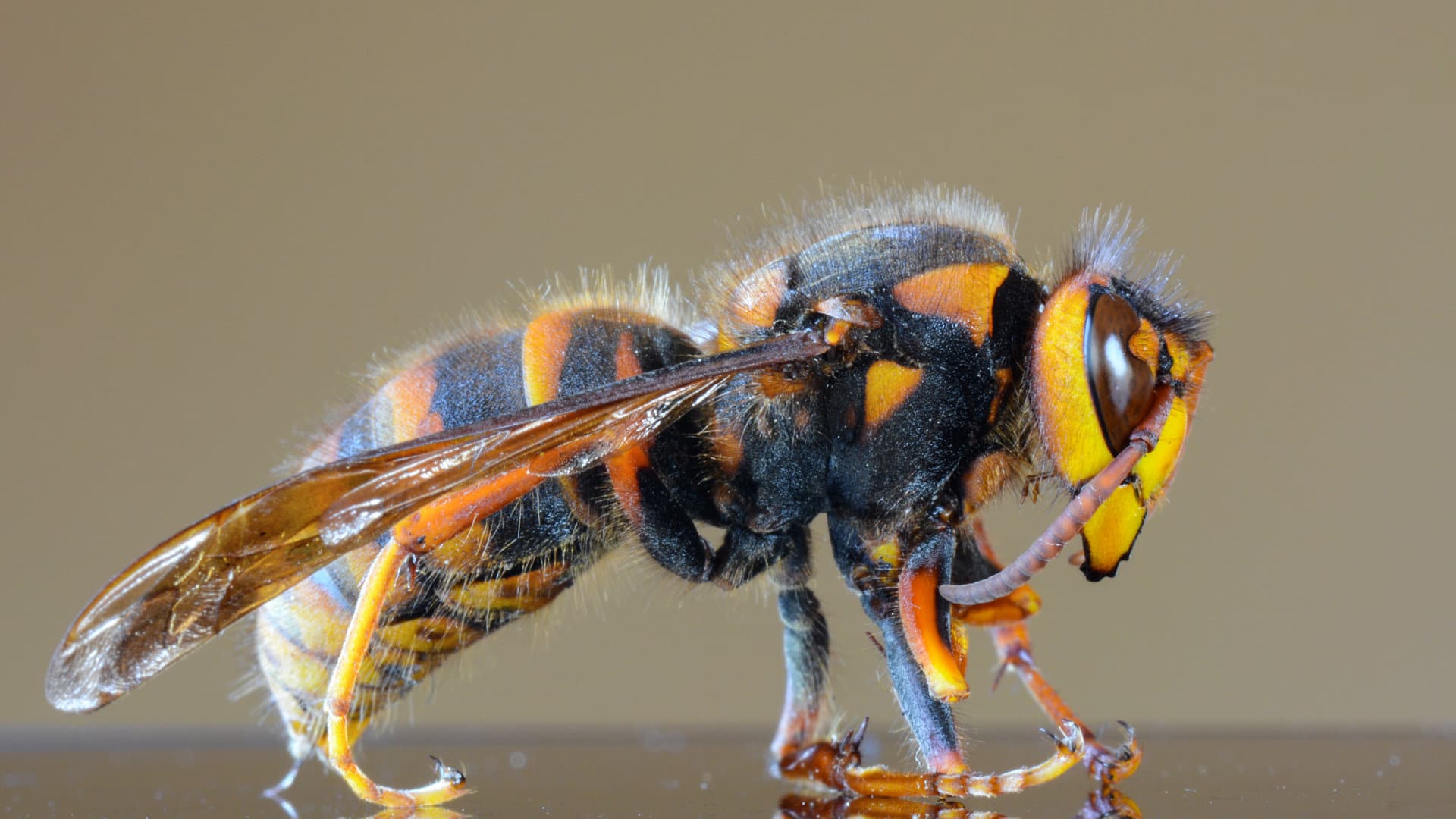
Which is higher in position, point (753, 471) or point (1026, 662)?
point (753, 471)

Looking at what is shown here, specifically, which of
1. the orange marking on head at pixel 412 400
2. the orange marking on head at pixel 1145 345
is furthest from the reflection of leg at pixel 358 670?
the orange marking on head at pixel 1145 345

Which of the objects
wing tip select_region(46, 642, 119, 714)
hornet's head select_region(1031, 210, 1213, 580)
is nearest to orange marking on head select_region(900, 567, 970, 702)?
hornet's head select_region(1031, 210, 1213, 580)

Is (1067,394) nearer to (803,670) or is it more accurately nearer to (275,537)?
(803,670)

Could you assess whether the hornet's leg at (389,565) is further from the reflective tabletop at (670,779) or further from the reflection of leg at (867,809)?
the reflection of leg at (867,809)

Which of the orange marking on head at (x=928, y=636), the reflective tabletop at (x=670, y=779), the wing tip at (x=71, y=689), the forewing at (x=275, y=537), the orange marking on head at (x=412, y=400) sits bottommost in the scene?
the reflective tabletop at (x=670, y=779)

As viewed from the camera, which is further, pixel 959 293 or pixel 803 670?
pixel 803 670

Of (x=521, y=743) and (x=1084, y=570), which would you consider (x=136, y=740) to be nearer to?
(x=521, y=743)

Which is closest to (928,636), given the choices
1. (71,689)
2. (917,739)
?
(917,739)
